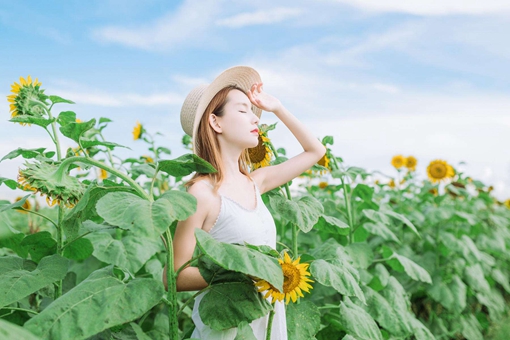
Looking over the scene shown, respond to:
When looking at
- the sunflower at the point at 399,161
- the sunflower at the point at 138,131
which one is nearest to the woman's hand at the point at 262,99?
the sunflower at the point at 138,131

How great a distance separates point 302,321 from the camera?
1.95 m

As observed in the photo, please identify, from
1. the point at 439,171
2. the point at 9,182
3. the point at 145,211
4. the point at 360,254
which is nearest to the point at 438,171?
the point at 439,171

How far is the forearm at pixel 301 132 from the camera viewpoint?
7.21 feet

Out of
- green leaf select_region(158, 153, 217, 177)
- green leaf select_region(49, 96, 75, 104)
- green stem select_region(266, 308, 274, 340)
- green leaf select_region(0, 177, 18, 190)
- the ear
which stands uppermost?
green leaf select_region(49, 96, 75, 104)

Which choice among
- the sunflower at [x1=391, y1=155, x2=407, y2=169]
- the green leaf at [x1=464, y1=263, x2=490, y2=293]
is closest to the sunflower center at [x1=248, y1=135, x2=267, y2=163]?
the green leaf at [x1=464, y1=263, x2=490, y2=293]

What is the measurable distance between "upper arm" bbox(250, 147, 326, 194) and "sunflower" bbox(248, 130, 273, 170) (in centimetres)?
9

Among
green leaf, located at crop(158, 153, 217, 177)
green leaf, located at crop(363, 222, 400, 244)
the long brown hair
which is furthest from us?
green leaf, located at crop(363, 222, 400, 244)

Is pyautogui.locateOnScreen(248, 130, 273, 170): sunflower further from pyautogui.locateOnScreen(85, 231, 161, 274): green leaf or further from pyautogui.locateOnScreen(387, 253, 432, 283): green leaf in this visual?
pyautogui.locateOnScreen(387, 253, 432, 283): green leaf

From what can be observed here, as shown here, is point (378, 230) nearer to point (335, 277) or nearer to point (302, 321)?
point (302, 321)

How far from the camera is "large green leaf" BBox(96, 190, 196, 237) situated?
1.34 metres

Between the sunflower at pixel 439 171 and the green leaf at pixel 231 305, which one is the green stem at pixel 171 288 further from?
the sunflower at pixel 439 171

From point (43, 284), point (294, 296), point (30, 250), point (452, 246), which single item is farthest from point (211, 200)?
point (452, 246)

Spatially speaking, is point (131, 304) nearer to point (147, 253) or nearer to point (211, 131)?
point (147, 253)

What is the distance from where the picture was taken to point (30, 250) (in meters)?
2.10
